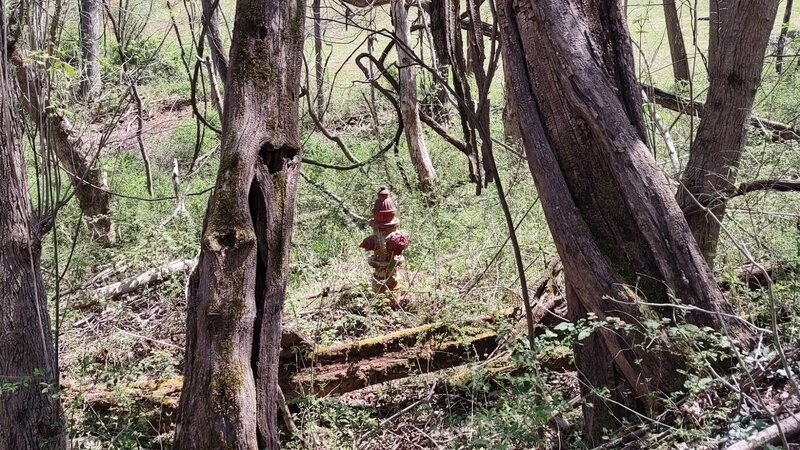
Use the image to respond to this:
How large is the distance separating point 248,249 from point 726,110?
2857 millimetres

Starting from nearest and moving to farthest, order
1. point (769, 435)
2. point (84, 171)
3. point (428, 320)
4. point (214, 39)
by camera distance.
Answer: point (769, 435), point (214, 39), point (428, 320), point (84, 171)

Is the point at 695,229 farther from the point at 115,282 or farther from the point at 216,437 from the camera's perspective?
the point at 115,282

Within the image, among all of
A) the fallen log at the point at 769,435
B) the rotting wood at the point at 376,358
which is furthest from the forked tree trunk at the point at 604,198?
the rotting wood at the point at 376,358

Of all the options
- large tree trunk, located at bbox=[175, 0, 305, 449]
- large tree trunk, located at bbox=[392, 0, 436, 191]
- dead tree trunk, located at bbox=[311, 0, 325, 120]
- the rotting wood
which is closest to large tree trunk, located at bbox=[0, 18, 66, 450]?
the rotting wood

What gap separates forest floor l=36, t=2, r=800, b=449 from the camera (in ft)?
9.69

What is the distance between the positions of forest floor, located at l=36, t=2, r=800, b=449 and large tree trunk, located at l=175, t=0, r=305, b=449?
0.95m

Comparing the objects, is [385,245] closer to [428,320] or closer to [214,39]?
[428,320]

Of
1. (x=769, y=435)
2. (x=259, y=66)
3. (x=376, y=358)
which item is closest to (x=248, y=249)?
(x=259, y=66)

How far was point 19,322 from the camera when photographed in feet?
11.6

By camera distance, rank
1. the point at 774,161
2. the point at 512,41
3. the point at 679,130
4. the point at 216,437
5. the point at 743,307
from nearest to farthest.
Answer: the point at 216,437 → the point at 512,41 → the point at 743,307 → the point at 774,161 → the point at 679,130

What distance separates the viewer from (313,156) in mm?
10016

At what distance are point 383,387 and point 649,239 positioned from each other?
6.17ft

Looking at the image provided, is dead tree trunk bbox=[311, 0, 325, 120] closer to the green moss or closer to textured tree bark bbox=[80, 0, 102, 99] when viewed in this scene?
textured tree bark bbox=[80, 0, 102, 99]

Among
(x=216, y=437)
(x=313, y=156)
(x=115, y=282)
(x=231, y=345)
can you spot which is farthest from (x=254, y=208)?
(x=313, y=156)
